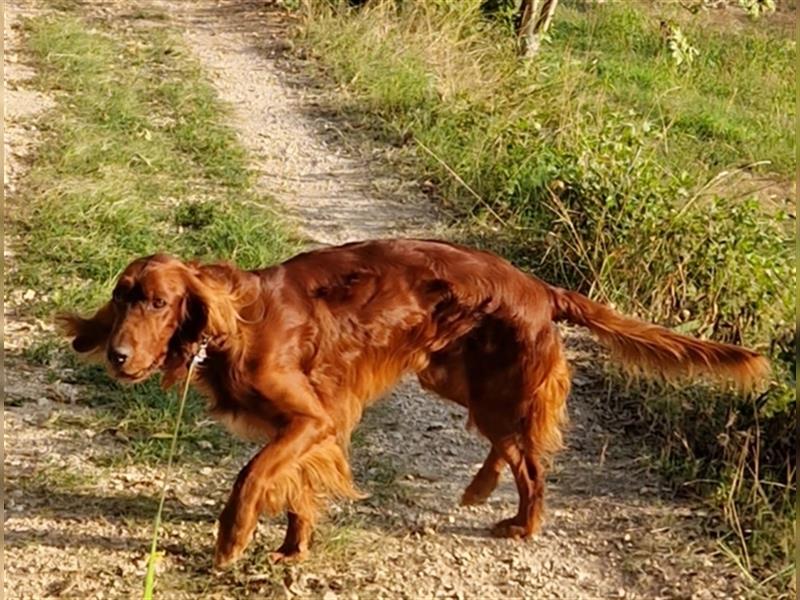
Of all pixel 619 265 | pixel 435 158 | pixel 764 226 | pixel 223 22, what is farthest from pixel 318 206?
pixel 223 22

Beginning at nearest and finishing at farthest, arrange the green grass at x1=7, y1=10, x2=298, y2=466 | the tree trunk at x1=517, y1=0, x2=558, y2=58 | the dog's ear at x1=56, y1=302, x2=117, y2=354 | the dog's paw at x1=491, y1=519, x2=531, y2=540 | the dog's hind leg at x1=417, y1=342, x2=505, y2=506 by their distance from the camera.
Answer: the dog's ear at x1=56, y1=302, x2=117, y2=354
the dog's hind leg at x1=417, y1=342, x2=505, y2=506
the dog's paw at x1=491, y1=519, x2=531, y2=540
the green grass at x1=7, y1=10, x2=298, y2=466
the tree trunk at x1=517, y1=0, x2=558, y2=58

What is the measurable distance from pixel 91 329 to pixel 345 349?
796 mm

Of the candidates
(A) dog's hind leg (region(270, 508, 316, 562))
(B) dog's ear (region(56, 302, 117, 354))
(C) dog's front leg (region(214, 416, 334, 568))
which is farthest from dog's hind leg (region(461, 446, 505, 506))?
(B) dog's ear (region(56, 302, 117, 354))

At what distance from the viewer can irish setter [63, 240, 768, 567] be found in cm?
365

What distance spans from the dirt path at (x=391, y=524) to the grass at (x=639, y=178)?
231 mm

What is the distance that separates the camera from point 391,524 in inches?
170

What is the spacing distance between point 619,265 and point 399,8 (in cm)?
530

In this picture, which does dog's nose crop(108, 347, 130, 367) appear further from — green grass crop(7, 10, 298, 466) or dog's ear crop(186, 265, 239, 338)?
green grass crop(7, 10, 298, 466)

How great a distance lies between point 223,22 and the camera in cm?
1134

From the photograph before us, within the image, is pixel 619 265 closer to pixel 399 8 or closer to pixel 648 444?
pixel 648 444

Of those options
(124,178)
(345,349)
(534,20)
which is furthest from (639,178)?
(534,20)

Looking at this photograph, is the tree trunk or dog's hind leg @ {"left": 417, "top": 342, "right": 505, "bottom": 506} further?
the tree trunk

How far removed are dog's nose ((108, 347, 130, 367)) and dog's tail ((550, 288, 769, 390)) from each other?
1415mm

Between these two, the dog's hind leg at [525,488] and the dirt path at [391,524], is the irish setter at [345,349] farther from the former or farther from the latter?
the dirt path at [391,524]
